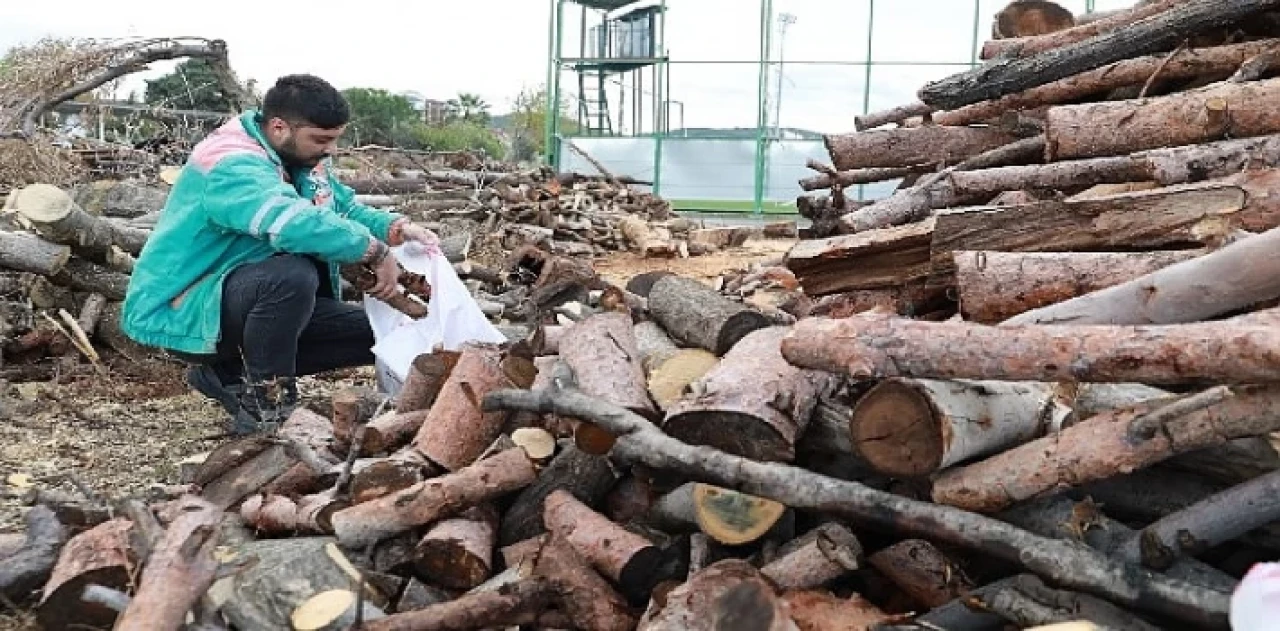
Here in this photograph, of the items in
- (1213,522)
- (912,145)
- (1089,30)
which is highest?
(1089,30)

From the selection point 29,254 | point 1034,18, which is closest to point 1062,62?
point 1034,18

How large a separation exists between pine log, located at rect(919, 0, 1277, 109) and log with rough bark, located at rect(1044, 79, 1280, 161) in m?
0.45

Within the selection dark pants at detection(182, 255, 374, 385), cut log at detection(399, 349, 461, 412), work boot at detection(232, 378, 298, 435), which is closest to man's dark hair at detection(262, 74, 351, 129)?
dark pants at detection(182, 255, 374, 385)

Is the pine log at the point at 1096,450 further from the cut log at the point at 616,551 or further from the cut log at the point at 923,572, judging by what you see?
the cut log at the point at 616,551

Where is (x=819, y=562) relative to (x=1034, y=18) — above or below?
below

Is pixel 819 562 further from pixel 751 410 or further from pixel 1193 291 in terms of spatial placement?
pixel 1193 291

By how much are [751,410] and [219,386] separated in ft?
10.2

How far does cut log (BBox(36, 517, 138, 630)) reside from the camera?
288 cm

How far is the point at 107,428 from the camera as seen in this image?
5383mm

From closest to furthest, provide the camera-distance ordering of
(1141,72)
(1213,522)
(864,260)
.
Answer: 1. (1213,522)
2. (864,260)
3. (1141,72)

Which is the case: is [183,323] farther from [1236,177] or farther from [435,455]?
[1236,177]

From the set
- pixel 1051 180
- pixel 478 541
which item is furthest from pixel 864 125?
pixel 478 541

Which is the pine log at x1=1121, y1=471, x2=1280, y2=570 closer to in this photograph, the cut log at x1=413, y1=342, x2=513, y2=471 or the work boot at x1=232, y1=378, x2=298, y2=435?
the cut log at x1=413, y1=342, x2=513, y2=471

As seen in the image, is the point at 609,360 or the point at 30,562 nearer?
the point at 30,562
